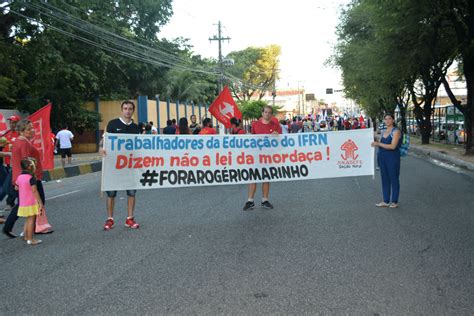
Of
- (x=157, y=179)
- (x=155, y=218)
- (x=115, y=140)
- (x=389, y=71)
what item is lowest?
(x=155, y=218)

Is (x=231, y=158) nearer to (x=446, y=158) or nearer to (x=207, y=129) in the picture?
(x=207, y=129)

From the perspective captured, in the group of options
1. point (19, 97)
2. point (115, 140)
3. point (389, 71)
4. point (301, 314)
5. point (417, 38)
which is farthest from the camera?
point (19, 97)

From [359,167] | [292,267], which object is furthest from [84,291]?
[359,167]

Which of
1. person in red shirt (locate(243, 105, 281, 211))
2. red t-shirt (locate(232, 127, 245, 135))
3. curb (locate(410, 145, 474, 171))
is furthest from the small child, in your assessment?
curb (locate(410, 145, 474, 171))

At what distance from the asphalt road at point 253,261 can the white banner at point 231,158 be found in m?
0.61

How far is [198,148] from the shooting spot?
8750 millimetres

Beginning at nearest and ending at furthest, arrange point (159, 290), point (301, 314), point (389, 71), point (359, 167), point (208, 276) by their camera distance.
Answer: point (301, 314) → point (159, 290) → point (208, 276) → point (359, 167) → point (389, 71)

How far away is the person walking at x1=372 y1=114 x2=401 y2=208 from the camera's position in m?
8.96

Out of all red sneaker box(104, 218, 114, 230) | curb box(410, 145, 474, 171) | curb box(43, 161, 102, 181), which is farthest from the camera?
curb box(43, 161, 102, 181)

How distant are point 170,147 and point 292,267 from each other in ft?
12.0

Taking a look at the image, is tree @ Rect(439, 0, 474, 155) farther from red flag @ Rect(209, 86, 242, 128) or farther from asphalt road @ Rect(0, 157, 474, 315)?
asphalt road @ Rect(0, 157, 474, 315)

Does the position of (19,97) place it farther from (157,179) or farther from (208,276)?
(208,276)

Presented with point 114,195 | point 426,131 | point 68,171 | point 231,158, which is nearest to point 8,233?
point 114,195

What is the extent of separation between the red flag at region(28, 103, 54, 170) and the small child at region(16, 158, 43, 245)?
190cm
